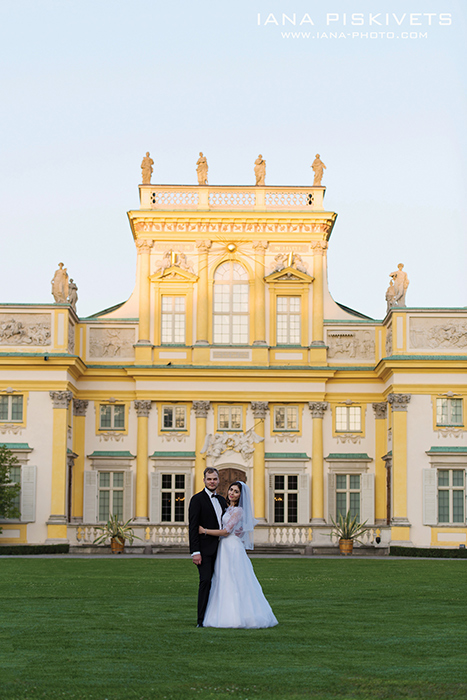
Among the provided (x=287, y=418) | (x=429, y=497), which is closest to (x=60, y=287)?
(x=287, y=418)

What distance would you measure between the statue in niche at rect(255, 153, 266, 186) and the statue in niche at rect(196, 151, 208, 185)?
2185mm

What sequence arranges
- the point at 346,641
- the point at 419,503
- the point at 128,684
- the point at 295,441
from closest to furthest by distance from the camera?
the point at 128,684, the point at 346,641, the point at 419,503, the point at 295,441

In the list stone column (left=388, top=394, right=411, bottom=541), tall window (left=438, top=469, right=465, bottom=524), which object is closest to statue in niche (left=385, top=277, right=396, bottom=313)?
stone column (left=388, top=394, right=411, bottom=541)

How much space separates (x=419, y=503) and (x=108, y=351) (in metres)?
14.1

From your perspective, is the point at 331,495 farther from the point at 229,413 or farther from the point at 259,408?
the point at 229,413

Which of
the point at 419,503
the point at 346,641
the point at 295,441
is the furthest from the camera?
the point at 295,441

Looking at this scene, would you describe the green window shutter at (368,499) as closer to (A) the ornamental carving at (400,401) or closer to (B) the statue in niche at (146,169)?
(A) the ornamental carving at (400,401)

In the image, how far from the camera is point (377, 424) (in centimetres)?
4091

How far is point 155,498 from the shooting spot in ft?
132

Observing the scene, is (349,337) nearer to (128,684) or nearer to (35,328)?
(35,328)

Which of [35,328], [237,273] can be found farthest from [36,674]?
[237,273]

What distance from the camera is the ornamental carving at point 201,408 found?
40.3m

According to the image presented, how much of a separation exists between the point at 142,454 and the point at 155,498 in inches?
73.4

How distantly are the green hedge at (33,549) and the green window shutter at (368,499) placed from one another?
12.1 m
